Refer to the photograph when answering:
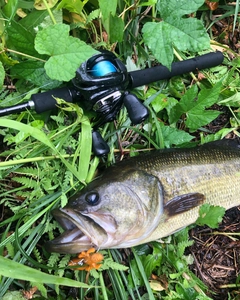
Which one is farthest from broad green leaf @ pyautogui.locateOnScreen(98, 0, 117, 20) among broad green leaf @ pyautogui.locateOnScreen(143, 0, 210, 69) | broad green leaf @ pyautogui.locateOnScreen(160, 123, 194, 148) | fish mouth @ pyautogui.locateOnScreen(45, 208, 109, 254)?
fish mouth @ pyautogui.locateOnScreen(45, 208, 109, 254)

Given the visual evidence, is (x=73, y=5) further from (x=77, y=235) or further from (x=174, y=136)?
(x=77, y=235)

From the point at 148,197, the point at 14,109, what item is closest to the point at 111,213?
the point at 148,197

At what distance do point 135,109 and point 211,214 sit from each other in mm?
828

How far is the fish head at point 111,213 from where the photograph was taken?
2.21 m

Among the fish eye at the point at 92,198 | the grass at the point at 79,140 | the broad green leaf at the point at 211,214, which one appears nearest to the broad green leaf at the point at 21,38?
the grass at the point at 79,140

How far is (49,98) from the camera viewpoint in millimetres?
2363

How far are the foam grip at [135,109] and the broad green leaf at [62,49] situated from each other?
43 cm

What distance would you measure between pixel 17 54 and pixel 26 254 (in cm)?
127

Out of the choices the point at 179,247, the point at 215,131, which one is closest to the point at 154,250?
the point at 179,247

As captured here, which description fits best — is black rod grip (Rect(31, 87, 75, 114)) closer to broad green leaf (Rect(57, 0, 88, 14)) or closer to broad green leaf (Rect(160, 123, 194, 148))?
broad green leaf (Rect(57, 0, 88, 14))

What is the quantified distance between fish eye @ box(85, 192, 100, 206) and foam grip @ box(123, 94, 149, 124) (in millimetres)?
512

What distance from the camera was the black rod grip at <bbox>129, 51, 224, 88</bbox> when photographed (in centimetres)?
256

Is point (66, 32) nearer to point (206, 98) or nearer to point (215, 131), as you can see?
point (206, 98)

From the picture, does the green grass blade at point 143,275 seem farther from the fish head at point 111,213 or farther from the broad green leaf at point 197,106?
the broad green leaf at point 197,106
